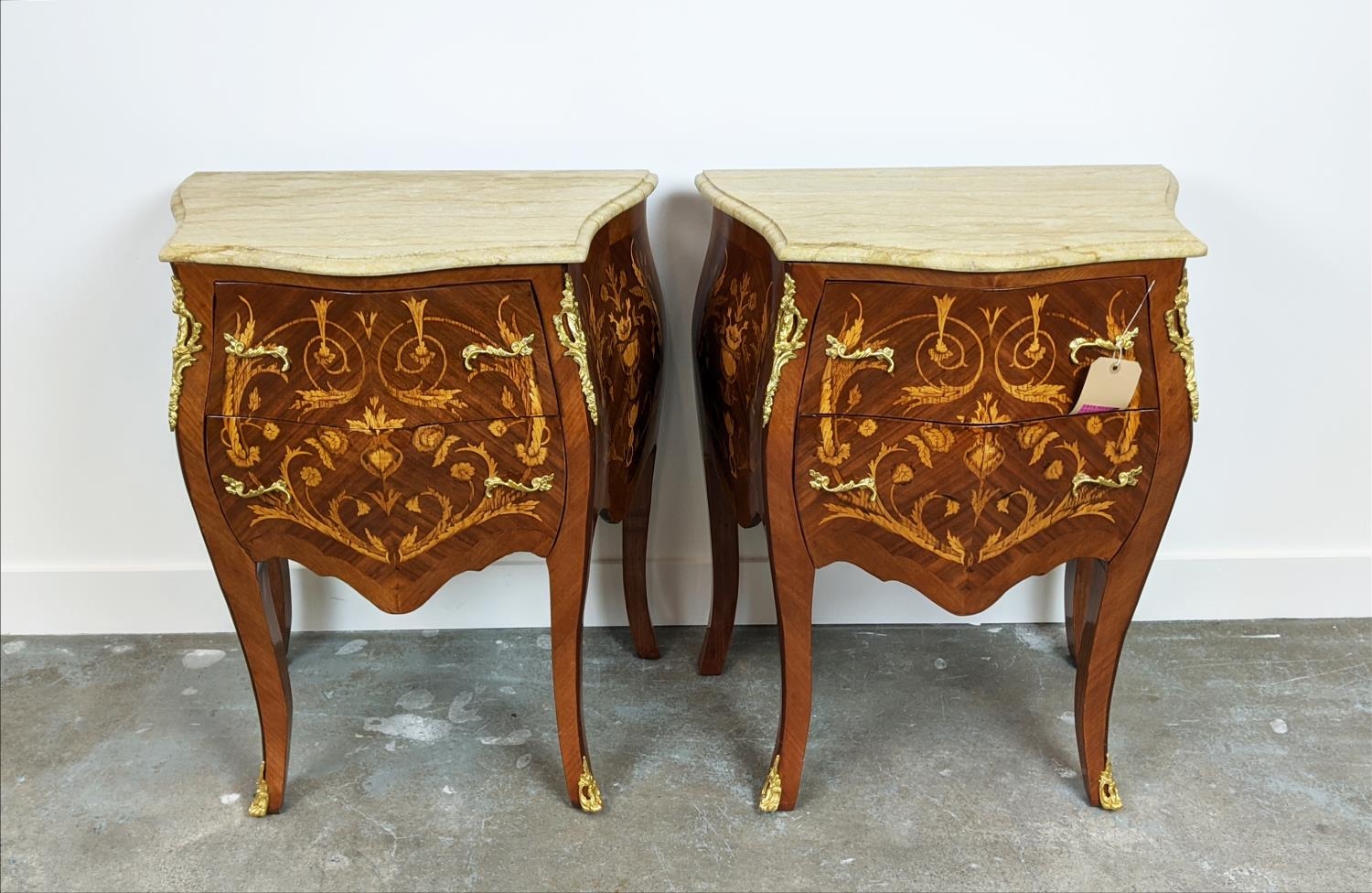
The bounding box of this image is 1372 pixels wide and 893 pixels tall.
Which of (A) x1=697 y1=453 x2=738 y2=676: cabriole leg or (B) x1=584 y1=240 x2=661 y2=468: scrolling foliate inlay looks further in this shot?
(A) x1=697 y1=453 x2=738 y2=676: cabriole leg

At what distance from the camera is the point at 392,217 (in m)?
1.61

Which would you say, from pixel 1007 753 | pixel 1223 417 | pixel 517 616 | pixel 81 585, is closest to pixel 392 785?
pixel 517 616

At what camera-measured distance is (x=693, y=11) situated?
6.26 ft

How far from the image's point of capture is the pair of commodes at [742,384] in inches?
58.4

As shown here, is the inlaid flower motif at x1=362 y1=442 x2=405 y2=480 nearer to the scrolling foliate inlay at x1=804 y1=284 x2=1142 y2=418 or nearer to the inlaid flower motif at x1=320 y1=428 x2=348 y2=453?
the inlaid flower motif at x1=320 y1=428 x2=348 y2=453

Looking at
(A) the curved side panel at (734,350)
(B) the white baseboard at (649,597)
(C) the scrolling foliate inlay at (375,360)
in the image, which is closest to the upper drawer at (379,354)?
(C) the scrolling foliate inlay at (375,360)

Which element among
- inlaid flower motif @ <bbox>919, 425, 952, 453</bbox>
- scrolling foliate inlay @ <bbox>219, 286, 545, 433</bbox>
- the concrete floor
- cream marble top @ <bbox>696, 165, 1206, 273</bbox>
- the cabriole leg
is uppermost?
cream marble top @ <bbox>696, 165, 1206, 273</bbox>

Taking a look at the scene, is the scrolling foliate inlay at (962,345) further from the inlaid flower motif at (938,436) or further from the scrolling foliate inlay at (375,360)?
the scrolling foliate inlay at (375,360)

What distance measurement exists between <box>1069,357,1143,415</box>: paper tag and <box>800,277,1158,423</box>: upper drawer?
20 millimetres

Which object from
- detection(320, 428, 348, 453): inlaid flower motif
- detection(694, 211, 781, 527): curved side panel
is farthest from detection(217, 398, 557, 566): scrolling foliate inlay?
detection(694, 211, 781, 527): curved side panel

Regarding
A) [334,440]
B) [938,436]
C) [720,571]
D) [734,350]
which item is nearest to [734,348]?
[734,350]

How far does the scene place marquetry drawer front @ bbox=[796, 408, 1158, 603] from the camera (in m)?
1.54

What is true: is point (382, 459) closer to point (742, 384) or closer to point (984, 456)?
point (742, 384)

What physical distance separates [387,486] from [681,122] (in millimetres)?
837
